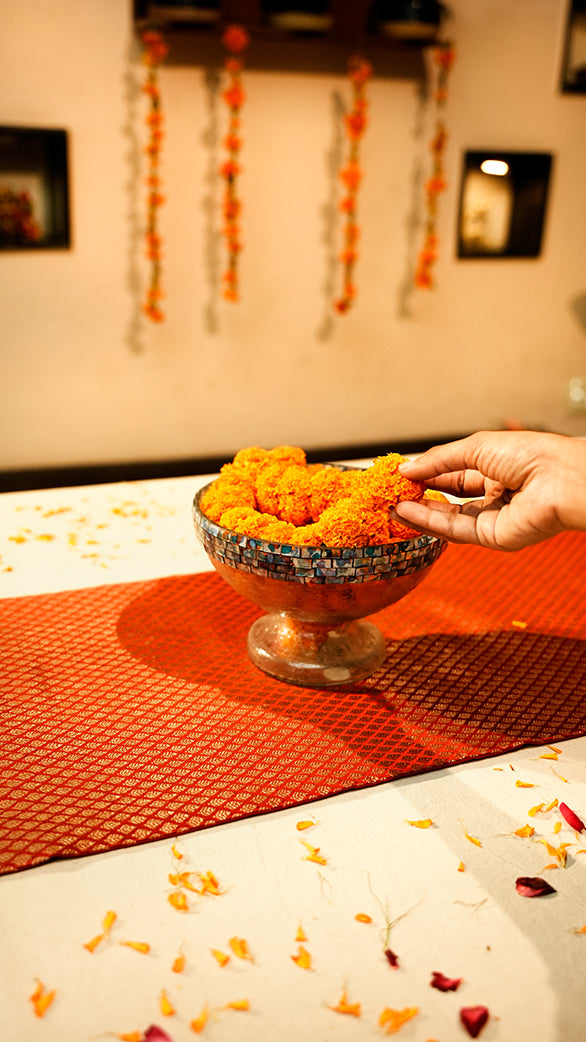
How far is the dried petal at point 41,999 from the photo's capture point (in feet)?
2.00

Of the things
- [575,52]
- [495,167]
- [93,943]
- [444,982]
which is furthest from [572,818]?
[575,52]

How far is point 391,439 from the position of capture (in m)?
4.54

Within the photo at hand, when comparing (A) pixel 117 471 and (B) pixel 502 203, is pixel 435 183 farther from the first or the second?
(A) pixel 117 471

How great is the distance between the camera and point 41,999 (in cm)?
62

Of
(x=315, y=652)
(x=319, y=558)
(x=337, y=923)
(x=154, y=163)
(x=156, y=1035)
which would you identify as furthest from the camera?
(x=154, y=163)

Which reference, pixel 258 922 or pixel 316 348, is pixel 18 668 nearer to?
pixel 258 922

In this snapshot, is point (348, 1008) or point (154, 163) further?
point (154, 163)

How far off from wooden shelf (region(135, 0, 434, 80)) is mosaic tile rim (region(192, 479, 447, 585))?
10.2 ft

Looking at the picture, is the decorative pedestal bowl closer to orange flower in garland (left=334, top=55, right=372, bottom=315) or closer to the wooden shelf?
the wooden shelf

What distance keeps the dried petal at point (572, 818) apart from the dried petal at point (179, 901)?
0.39 metres

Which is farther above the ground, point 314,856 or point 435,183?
point 435,183

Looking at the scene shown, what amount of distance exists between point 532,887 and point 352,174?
12.4 feet

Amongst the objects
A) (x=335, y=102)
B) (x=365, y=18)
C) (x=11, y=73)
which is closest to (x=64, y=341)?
(x=11, y=73)

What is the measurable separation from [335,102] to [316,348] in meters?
1.14
